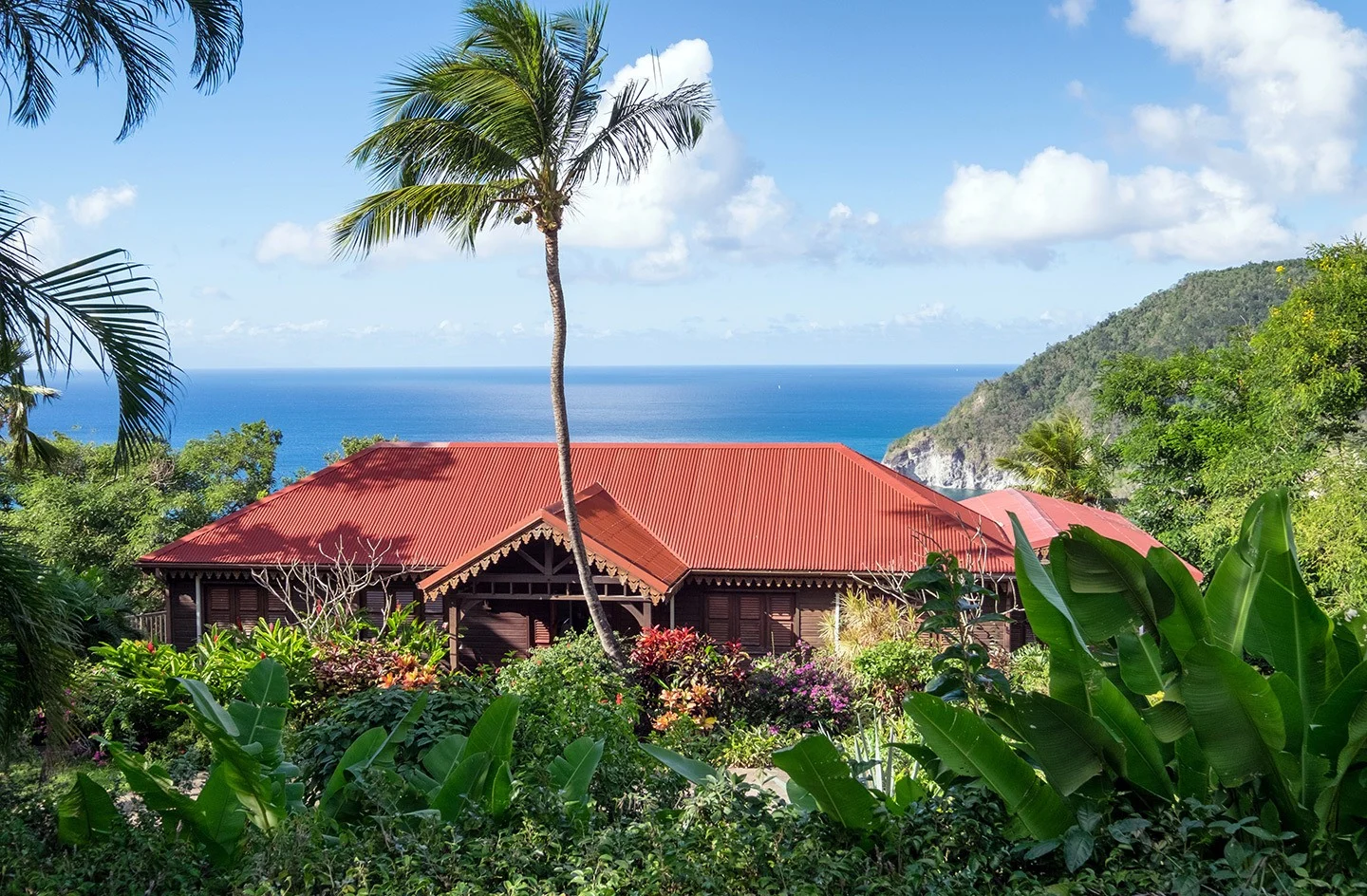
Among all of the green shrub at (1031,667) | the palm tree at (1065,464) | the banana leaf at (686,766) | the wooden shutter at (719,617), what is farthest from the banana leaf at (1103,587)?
the palm tree at (1065,464)

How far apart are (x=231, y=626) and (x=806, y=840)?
16.5 m

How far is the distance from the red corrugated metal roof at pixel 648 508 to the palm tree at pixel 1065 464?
1397cm

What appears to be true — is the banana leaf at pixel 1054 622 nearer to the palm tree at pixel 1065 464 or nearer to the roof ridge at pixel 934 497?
the roof ridge at pixel 934 497

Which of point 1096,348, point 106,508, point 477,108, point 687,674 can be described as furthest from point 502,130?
point 1096,348

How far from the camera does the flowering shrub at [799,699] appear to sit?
13.9 meters


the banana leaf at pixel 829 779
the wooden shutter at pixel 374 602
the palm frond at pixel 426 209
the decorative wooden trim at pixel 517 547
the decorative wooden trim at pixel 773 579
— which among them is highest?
the palm frond at pixel 426 209

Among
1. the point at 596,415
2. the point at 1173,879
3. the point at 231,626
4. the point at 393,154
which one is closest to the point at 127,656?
the point at 231,626

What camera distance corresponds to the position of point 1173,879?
162 inches

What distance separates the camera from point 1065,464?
32531 mm

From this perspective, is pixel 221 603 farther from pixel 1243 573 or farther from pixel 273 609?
pixel 1243 573

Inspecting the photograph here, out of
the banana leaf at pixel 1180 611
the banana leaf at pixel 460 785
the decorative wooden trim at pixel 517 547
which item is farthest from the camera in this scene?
the decorative wooden trim at pixel 517 547

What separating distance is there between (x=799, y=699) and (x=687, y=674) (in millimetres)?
1618

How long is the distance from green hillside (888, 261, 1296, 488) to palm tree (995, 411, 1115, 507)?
2135cm

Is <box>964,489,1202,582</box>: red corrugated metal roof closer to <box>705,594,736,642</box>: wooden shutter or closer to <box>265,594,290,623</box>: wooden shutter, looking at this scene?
<box>705,594,736,642</box>: wooden shutter
